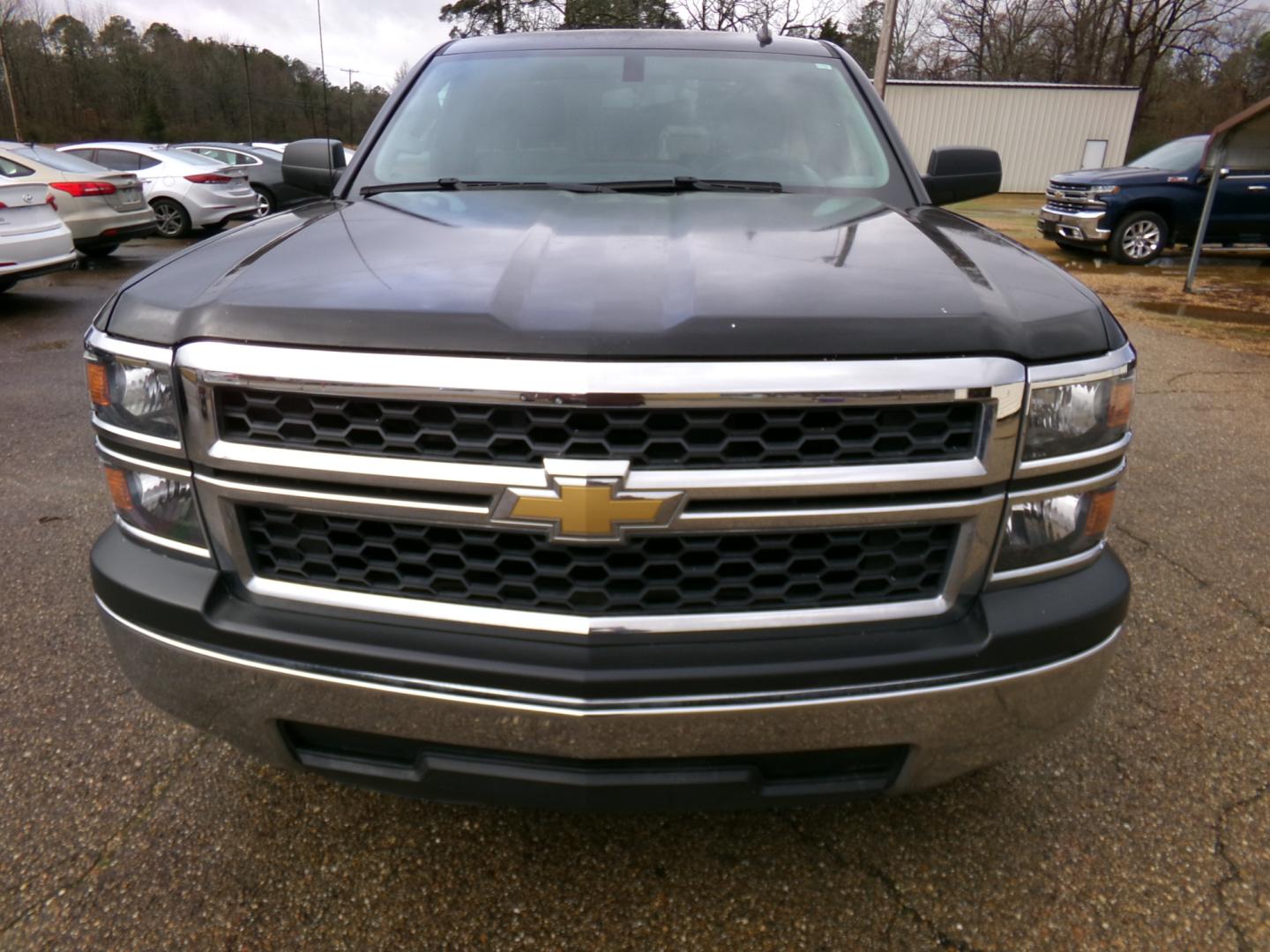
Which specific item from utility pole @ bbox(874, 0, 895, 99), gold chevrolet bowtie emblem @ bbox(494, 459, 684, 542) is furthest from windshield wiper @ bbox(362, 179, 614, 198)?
utility pole @ bbox(874, 0, 895, 99)

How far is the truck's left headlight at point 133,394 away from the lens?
1.61 m

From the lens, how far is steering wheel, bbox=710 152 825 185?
266 cm

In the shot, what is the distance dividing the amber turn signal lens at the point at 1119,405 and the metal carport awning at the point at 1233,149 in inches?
400

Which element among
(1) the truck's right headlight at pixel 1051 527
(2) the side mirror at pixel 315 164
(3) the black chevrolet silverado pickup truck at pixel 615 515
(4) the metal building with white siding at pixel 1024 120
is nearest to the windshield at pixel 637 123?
(2) the side mirror at pixel 315 164

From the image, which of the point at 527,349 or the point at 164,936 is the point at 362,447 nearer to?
the point at 527,349

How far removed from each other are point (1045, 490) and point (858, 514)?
37 centimetres

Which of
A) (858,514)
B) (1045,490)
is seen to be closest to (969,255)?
(1045,490)

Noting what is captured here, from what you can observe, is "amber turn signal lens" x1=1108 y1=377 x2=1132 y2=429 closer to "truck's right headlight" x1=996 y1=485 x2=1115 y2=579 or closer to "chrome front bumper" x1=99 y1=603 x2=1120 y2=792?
"truck's right headlight" x1=996 y1=485 x2=1115 y2=579

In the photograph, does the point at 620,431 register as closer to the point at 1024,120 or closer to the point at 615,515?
the point at 615,515

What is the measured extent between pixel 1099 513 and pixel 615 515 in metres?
0.96

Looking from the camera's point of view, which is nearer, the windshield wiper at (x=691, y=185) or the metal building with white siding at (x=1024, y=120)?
the windshield wiper at (x=691, y=185)

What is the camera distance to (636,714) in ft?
4.99

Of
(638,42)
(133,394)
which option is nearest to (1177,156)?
(638,42)

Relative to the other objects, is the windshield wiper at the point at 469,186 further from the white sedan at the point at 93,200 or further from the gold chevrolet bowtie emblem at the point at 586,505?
the white sedan at the point at 93,200
